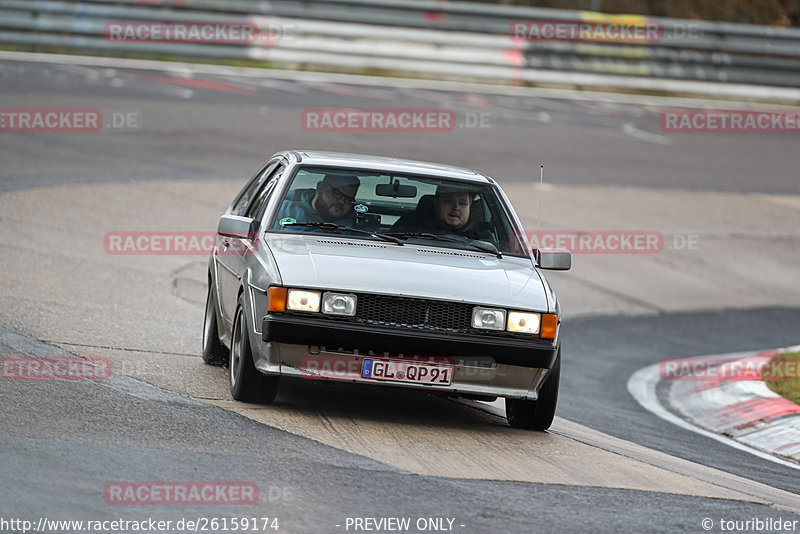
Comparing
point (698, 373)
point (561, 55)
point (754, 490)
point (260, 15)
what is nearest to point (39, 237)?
point (698, 373)

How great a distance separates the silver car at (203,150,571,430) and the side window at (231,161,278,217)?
62 cm

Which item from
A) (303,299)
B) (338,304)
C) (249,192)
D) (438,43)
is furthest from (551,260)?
(438,43)

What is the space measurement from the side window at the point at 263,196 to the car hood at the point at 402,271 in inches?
25.5

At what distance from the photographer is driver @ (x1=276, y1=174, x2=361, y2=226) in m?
8.19

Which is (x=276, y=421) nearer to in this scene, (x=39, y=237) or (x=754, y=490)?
(x=754, y=490)

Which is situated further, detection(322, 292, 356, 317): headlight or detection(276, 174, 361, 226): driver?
detection(276, 174, 361, 226): driver

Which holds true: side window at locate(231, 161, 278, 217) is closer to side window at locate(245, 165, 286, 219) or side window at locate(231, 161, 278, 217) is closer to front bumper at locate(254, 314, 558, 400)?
side window at locate(245, 165, 286, 219)

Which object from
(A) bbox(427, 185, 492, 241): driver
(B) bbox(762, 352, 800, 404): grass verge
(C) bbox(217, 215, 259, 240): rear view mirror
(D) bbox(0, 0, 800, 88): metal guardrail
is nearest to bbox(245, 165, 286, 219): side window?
(C) bbox(217, 215, 259, 240): rear view mirror

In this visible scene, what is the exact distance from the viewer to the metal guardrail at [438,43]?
2597 centimetres

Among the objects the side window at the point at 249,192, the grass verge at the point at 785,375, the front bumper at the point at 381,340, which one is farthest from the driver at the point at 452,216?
the grass verge at the point at 785,375

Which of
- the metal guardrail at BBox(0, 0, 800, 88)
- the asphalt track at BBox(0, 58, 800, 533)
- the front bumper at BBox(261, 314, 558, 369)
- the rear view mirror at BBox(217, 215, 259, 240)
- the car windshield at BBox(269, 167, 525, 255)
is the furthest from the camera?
the metal guardrail at BBox(0, 0, 800, 88)

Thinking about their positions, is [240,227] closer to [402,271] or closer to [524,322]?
[402,271]

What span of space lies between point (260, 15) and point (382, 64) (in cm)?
278

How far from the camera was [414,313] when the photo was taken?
722 cm
